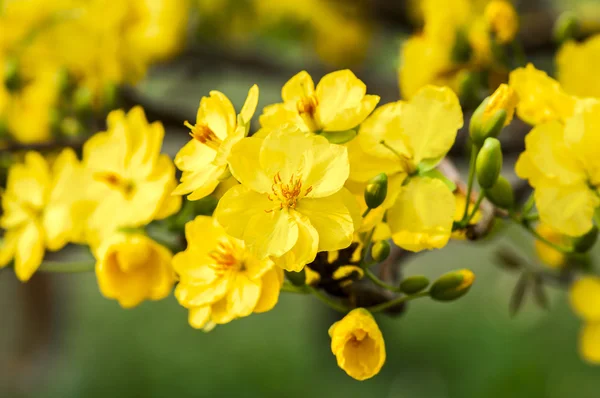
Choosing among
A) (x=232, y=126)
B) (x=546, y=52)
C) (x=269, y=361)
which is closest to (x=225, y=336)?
(x=269, y=361)

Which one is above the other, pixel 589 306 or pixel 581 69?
pixel 581 69

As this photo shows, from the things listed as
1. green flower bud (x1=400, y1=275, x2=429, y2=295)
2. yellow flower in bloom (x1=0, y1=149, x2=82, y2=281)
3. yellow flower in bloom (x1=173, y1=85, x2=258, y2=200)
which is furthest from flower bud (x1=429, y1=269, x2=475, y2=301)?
yellow flower in bloom (x1=0, y1=149, x2=82, y2=281)

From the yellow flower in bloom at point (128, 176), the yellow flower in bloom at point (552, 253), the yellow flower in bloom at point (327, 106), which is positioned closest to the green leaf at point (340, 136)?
the yellow flower in bloom at point (327, 106)

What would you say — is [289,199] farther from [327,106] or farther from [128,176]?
[128,176]

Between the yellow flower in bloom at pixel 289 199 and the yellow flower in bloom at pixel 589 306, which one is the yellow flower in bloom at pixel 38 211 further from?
the yellow flower in bloom at pixel 589 306

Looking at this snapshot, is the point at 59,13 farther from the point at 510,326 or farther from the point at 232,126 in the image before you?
the point at 510,326

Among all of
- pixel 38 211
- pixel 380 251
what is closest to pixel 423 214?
pixel 380 251

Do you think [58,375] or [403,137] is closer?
[403,137]
